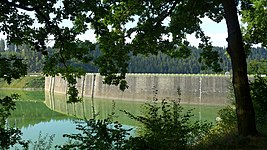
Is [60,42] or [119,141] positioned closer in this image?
[119,141]

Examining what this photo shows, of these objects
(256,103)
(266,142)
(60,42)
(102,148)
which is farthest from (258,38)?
(102,148)

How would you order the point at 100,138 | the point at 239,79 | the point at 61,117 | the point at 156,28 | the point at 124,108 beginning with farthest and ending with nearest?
the point at 124,108
the point at 61,117
the point at 156,28
the point at 239,79
the point at 100,138

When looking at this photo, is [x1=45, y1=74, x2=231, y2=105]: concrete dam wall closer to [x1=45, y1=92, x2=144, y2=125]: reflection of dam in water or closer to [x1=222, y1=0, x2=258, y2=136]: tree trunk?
[x1=45, y1=92, x2=144, y2=125]: reflection of dam in water

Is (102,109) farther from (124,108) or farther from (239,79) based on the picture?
(239,79)

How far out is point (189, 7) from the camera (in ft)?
30.5

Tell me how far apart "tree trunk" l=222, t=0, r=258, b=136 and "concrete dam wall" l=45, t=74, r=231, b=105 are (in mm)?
30162

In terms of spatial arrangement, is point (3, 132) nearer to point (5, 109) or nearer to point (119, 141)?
point (5, 109)

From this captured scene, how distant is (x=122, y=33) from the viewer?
1021 centimetres

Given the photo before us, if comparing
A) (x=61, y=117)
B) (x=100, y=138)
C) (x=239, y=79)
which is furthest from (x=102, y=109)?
(x=100, y=138)

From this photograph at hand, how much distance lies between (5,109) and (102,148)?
165 centimetres

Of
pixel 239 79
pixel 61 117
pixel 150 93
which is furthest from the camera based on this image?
pixel 150 93

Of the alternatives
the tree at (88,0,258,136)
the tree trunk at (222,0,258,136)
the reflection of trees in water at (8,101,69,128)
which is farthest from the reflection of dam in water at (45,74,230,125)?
the tree trunk at (222,0,258,136)

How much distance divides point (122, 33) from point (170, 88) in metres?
41.3

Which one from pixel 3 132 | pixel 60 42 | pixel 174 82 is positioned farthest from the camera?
pixel 174 82
